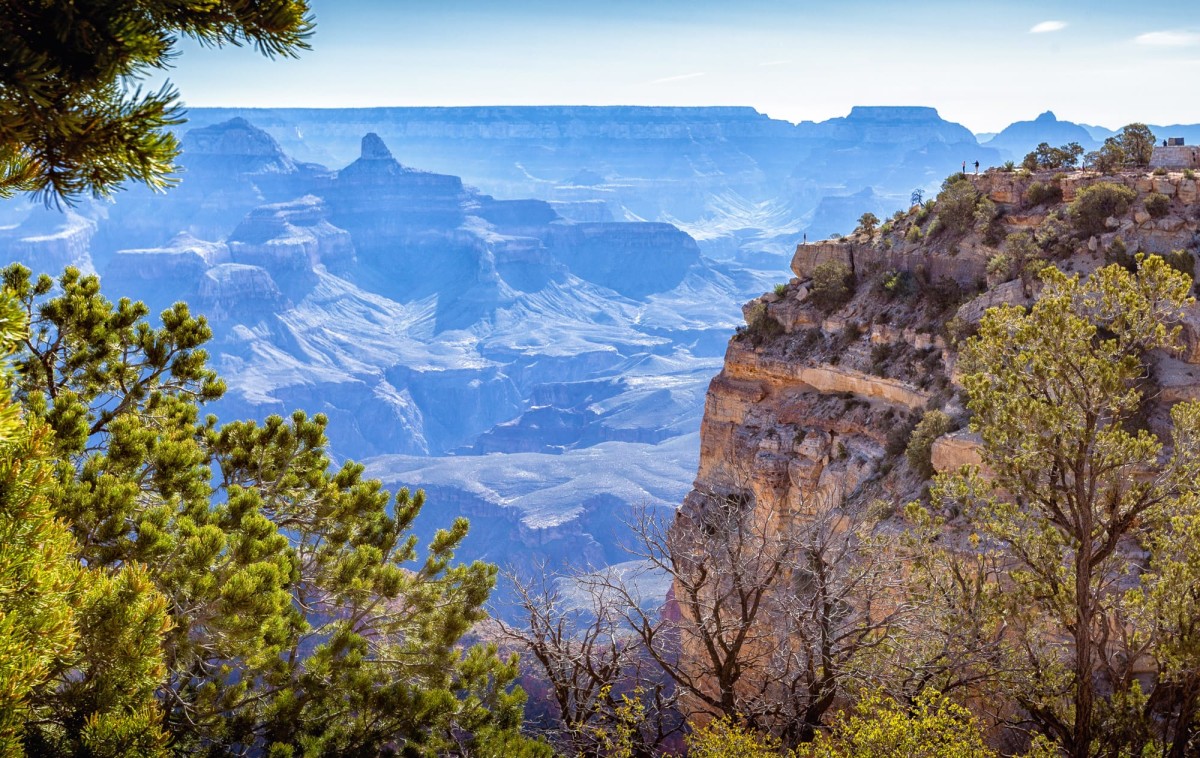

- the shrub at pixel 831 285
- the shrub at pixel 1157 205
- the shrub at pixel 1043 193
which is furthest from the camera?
the shrub at pixel 831 285

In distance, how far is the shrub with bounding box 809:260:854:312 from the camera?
97.2 feet

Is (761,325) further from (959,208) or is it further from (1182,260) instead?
(1182,260)

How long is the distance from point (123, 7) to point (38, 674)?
12.2ft

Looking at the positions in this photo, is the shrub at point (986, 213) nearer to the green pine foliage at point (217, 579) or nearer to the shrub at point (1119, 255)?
the shrub at point (1119, 255)

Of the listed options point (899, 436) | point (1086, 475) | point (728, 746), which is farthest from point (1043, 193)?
point (728, 746)

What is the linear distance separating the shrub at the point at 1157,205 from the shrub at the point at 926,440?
293 inches

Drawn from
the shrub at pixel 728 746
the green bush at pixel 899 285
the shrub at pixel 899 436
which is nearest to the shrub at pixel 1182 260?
the shrub at pixel 899 436

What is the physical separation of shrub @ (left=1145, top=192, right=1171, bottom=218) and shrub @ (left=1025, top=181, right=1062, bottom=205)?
3.76 m

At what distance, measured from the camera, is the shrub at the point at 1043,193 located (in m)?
26.8

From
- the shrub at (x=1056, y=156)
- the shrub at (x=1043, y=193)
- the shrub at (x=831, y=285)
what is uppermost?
the shrub at (x=1056, y=156)

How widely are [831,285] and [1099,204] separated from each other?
322 inches

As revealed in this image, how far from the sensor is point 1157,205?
75.5ft

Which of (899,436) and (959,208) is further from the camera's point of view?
(959,208)

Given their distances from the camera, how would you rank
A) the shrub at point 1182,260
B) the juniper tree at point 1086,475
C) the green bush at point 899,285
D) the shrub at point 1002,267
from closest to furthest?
the juniper tree at point 1086,475 < the shrub at point 1182,260 < the shrub at point 1002,267 < the green bush at point 899,285
